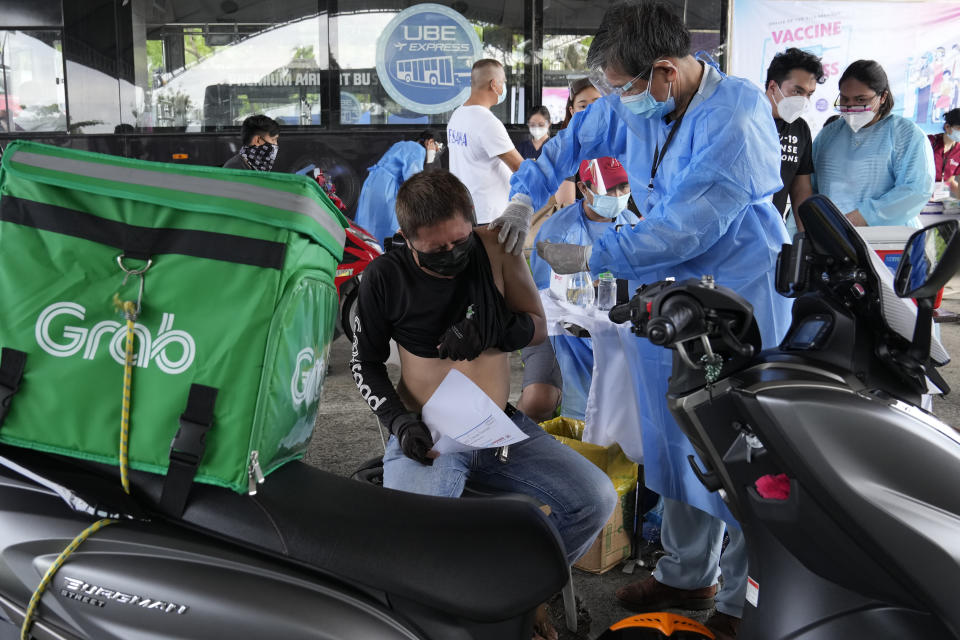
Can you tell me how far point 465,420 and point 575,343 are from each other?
4.77 feet

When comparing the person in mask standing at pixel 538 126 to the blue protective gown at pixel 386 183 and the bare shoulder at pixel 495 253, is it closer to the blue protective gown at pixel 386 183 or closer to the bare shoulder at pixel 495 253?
the blue protective gown at pixel 386 183

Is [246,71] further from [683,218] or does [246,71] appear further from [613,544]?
[683,218]

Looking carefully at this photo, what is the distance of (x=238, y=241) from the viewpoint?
4.20 feet

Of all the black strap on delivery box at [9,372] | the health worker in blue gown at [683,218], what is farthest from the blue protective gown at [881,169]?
the black strap on delivery box at [9,372]

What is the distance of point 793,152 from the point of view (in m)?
3.79

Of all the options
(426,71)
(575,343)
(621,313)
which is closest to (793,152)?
(575,343)

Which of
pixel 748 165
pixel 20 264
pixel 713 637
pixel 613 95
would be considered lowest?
pixel 713 637

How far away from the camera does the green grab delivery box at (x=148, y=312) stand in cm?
127

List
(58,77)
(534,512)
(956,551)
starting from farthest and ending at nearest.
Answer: (58,77) → (534,512) → (956,551)

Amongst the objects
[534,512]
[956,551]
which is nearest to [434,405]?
[534,512]

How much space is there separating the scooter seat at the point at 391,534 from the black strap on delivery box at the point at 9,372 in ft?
0.45

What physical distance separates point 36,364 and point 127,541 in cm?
32

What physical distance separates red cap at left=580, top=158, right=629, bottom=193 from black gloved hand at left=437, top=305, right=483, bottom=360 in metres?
1.63

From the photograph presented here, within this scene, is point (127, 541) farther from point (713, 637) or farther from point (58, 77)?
point (58, 77)
